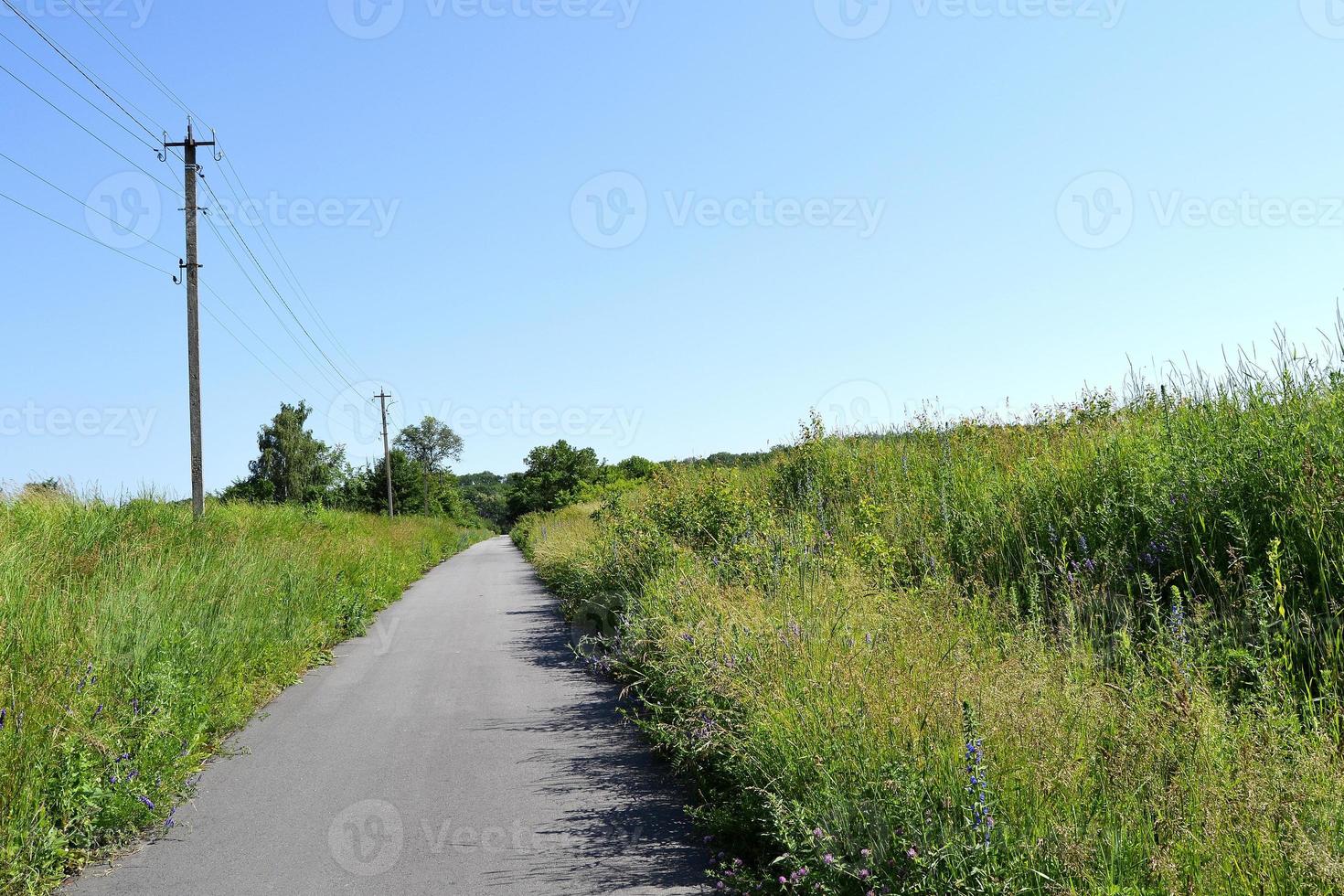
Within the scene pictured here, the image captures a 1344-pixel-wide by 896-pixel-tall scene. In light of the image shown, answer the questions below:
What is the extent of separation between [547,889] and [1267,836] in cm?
309

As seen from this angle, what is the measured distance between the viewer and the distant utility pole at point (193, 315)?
56.1ft

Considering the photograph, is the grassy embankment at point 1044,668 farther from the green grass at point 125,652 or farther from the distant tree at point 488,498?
the distant tree at point 488,498

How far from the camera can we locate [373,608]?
15.7 m

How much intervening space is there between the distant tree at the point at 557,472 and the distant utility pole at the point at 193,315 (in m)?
34.4

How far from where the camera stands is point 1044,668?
4.78 m

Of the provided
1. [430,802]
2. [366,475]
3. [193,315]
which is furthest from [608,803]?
[366,475]

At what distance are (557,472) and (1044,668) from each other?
5640 cm

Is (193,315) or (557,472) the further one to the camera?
(557,472)

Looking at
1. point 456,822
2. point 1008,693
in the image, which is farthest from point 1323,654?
point 456,822

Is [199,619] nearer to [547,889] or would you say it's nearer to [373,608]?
[547,889]

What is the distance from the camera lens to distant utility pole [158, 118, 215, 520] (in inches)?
674

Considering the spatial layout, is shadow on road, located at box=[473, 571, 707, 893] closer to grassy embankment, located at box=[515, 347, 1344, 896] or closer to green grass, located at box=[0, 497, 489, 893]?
grassy embankment, located at box=[515, 347, 1344, 896]

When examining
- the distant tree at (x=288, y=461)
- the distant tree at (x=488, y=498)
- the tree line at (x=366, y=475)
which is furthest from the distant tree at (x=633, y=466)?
the distant tree at (x=488, y=498)

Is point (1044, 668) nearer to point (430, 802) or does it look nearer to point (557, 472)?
point (430, 802)
